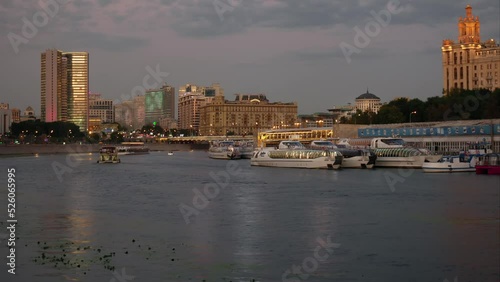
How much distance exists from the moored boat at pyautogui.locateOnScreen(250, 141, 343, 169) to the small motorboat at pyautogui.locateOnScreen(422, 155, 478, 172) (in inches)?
382

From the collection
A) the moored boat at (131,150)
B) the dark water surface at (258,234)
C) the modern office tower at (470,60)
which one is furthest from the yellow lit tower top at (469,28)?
the dark water surface at (258,234)

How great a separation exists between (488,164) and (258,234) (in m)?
38.8

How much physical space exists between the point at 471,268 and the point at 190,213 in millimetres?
14395

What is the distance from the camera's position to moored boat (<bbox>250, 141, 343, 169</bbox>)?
218ft

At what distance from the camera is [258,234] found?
24125 millimetres

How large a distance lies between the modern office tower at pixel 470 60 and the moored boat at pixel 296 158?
85.8 meters

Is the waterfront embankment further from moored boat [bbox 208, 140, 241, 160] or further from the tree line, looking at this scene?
the tree line

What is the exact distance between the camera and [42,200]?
36156 mm

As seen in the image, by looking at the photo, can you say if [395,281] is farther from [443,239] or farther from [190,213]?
[190,213]

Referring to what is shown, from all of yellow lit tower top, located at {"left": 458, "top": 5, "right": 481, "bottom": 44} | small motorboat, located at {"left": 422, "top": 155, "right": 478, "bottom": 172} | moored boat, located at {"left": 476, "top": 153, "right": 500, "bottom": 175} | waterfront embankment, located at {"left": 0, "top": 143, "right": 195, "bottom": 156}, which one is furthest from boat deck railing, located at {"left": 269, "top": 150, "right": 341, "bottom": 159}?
yellow lit tower top, located at {"left": 458, "top": 5, "right": 481, "bottom": 44}

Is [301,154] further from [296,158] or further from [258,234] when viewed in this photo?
[258,234]

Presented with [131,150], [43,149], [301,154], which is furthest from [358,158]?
[43,149]

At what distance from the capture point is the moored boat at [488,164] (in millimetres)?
56344

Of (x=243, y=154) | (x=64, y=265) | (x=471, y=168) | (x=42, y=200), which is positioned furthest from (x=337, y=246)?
(x=243, y=154)
